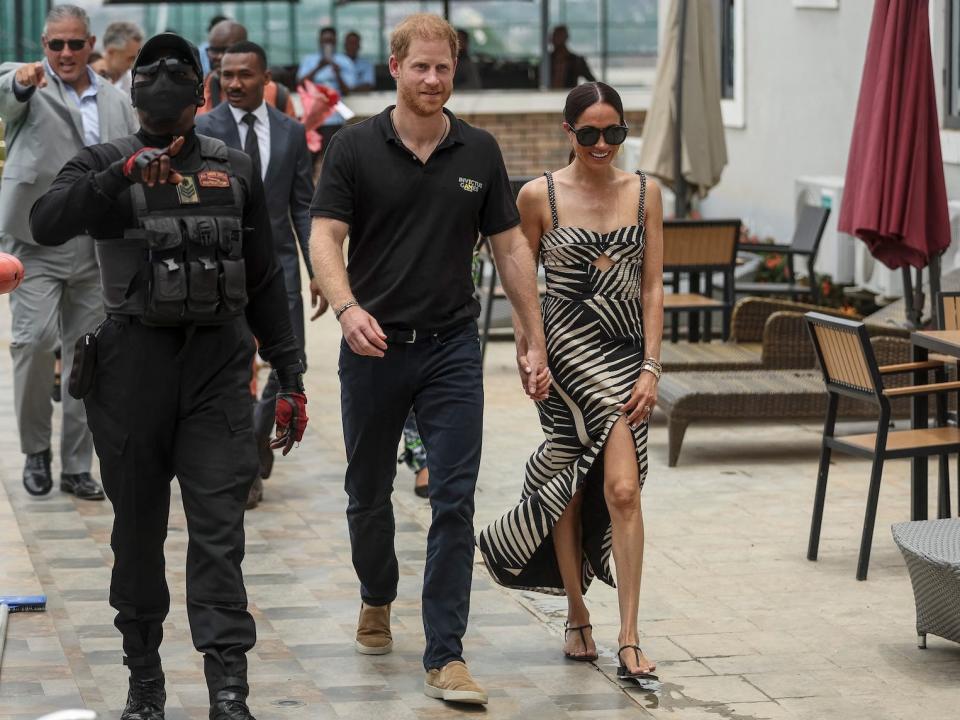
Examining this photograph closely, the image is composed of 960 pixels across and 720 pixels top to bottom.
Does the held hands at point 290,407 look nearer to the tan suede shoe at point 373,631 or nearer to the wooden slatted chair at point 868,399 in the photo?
the tan suede shoe at point 373,631

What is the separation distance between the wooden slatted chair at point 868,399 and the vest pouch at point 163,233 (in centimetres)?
295

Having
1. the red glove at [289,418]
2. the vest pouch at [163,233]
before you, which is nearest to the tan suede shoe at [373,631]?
the red glove at [289,418]

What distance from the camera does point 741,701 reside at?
559 centimetres

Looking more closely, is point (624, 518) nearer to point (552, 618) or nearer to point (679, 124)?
point (552, 618)

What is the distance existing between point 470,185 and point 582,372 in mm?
720

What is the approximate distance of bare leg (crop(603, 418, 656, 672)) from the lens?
584cm

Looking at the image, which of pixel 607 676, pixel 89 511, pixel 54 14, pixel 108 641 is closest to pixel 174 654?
pixel 108 641

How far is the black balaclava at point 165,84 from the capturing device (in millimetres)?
5094

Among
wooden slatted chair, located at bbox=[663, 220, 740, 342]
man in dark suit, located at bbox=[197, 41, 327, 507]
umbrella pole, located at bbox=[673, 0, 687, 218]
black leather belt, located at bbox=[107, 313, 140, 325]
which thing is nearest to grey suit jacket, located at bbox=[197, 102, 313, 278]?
man in dark suit, located at bbox=[197, 41, 327, 507]

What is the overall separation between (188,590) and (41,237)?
104 cm

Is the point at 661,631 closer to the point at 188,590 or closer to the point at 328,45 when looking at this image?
the point at 188,590

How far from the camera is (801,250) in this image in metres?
13.3

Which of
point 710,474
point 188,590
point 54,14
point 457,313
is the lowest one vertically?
point 710,474

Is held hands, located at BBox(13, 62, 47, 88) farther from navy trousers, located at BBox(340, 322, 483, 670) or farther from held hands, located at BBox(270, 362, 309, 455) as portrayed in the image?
held hands, located at BBox(270, 362, 309, 455)
